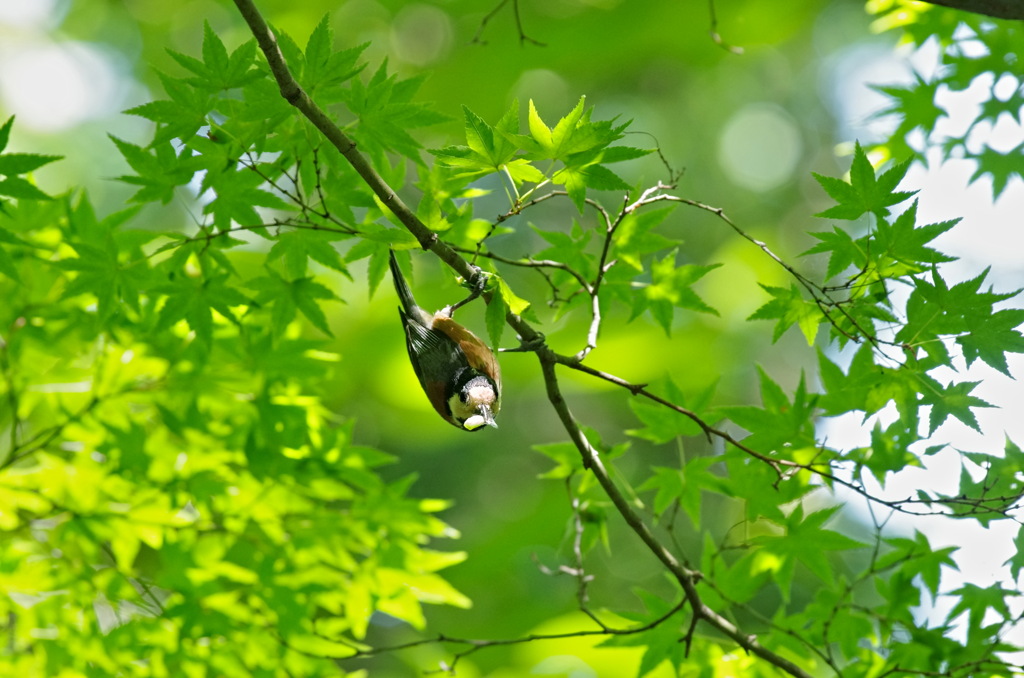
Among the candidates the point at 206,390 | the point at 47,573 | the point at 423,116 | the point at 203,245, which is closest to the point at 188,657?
the point at 47,573

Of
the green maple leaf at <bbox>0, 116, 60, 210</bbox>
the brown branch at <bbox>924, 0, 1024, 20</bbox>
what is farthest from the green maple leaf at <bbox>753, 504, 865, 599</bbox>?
the green maple leaf at <bbox>0, 116, 60, 210</bbox>

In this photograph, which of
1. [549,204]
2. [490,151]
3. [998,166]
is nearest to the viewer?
[490,151]

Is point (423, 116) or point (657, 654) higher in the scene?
point (423, 116)

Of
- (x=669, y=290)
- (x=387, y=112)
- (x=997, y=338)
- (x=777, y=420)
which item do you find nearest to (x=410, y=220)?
(x=387, y=112)

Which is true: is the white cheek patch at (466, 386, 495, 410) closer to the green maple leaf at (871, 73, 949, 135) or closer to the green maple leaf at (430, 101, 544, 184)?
the green maple leaf at (430, 101, 544, 184)

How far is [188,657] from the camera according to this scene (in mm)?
2211

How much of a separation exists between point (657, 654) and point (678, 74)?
739 centimetres

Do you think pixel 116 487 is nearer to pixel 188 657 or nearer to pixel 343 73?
A: pixel 188 657

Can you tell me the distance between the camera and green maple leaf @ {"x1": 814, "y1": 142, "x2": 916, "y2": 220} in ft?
5.26

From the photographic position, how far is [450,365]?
2301 millimetres

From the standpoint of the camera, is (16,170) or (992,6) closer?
(992,6)

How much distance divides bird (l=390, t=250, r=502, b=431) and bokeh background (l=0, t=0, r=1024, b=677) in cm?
114

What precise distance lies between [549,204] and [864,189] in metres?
5.91

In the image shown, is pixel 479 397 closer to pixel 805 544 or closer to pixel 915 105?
pixel 805 544
